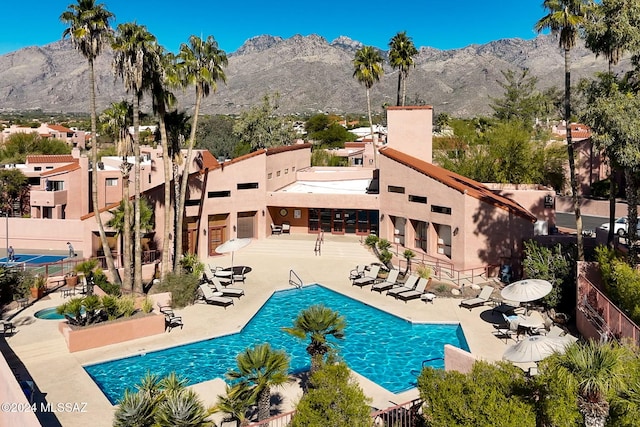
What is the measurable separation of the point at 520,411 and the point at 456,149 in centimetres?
4311

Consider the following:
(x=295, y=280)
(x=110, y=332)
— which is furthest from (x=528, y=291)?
(x=110, y=332)

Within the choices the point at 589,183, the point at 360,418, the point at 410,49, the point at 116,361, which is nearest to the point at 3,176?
the point at 116,361

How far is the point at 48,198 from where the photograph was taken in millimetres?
39625

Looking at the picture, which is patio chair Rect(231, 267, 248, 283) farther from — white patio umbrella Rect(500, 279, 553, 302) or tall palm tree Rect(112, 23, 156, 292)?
white patio umbrella Rect(500, 279, 553, 302)

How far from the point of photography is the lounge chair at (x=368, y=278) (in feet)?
87.2

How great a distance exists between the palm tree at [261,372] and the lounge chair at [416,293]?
13106 millimetres

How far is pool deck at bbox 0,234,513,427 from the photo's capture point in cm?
1472

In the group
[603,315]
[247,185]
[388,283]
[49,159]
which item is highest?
[49,159]

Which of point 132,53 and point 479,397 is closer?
point 479,397

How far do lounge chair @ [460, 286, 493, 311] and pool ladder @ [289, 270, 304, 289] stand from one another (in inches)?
322

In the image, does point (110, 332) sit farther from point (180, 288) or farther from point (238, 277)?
point (238, 277)

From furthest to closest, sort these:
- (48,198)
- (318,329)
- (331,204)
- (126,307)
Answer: (48,198) → (331,204) → (126,307) → (318,329)

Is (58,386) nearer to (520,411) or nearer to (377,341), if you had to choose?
(377,341)

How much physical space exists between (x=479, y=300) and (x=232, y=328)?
10721mm
